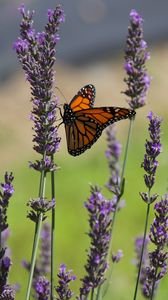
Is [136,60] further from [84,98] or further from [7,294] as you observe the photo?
[7,294]

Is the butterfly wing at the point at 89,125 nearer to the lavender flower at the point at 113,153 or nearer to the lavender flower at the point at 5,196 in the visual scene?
the lavender flower at the point at 113,153

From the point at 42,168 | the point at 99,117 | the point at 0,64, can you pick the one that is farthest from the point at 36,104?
the point at 0,64

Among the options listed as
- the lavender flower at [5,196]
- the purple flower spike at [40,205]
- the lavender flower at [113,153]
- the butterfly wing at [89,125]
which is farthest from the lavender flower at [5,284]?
the lavender flower at [113,153]

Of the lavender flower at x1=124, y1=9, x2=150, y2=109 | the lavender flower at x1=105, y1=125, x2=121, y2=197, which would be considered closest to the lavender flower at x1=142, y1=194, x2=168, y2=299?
the lavender flower at x1=124, y1=9, x2=150, y2=109

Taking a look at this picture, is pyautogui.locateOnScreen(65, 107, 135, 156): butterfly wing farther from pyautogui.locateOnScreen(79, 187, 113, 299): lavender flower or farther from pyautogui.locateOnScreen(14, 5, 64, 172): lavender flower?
pyautogui.locateOnScreen(79, 187, 113, 299): lavender flower

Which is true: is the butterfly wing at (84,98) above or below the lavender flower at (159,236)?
above

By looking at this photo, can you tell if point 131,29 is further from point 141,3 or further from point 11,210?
point 141,3

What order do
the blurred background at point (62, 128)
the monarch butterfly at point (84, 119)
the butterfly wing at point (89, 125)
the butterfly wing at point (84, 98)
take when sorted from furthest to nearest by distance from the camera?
the blurred background at point (62, 128), the butterfly wing at point (84, 98), the monarch butterfly at point (84, 119), the butterfly wing at point (89, 125)

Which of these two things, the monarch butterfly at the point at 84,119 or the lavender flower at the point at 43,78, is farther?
the monarch butterfly at the point at 84,119
